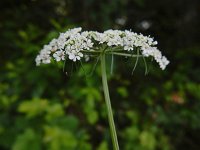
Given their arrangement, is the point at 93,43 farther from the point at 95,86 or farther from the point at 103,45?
the point at 95,86

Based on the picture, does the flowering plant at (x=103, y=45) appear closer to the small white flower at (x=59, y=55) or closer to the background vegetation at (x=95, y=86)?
the small white flower at (x=59, y=55)

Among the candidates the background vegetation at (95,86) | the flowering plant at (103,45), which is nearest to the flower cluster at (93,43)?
the flowering plant at (103,45)

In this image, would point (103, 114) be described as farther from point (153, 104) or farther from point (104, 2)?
point (104, 2)

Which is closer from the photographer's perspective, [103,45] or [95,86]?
[103,45]

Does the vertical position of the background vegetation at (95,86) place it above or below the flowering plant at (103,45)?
above

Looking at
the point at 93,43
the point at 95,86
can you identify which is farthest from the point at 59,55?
the point at 95,86

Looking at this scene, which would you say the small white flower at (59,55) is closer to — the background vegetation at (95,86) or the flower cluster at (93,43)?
the flower cluster at (93,43)

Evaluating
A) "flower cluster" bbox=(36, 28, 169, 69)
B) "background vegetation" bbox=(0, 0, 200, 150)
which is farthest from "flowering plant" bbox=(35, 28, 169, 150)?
"background vegetation" bbox=(0, 0, 200, 150)

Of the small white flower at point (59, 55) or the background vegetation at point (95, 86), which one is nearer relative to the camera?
the small white flower at point (59, 55)

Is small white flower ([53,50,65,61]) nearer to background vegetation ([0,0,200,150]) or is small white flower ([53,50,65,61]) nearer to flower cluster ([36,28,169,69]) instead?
flower cluster ([36,28,169,69])
